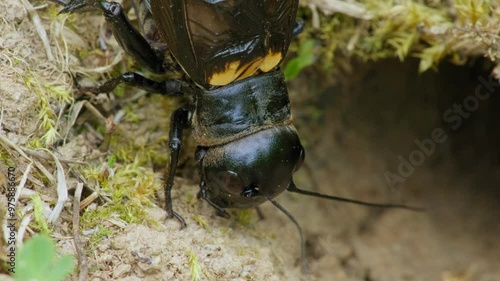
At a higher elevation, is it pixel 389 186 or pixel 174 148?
pixel 174 148

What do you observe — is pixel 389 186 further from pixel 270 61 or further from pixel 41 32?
pixel 41 32

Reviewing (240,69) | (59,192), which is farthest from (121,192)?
(240,69)

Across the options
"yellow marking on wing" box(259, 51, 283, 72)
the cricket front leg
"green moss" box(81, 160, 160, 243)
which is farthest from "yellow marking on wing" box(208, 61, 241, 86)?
"green moss" box(81, 160, 160, 243)

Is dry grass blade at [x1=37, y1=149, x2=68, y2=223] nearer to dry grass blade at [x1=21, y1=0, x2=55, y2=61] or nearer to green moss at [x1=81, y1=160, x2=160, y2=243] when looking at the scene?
green moss at [x1=81, y1=160, x2=160, y2=243]

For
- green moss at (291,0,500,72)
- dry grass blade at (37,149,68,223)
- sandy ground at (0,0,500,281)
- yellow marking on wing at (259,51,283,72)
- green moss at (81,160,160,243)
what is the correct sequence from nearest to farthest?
dry grass blade at (37,149,68,223) < green moss at (81,160,160,243) < yellow marking on wing at (259,51,283,72) < green moss at (291,0,500,72) < sandy ground at (0,0,500,281)

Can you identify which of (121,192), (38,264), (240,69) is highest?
(38,264)

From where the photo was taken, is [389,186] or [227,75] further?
[389,186]

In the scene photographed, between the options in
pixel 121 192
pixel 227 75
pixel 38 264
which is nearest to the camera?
pixel 38 264

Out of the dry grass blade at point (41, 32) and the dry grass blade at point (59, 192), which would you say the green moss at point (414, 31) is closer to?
the dry grass blade at point (41, 32)

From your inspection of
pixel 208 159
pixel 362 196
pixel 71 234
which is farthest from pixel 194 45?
pixel 362 196
